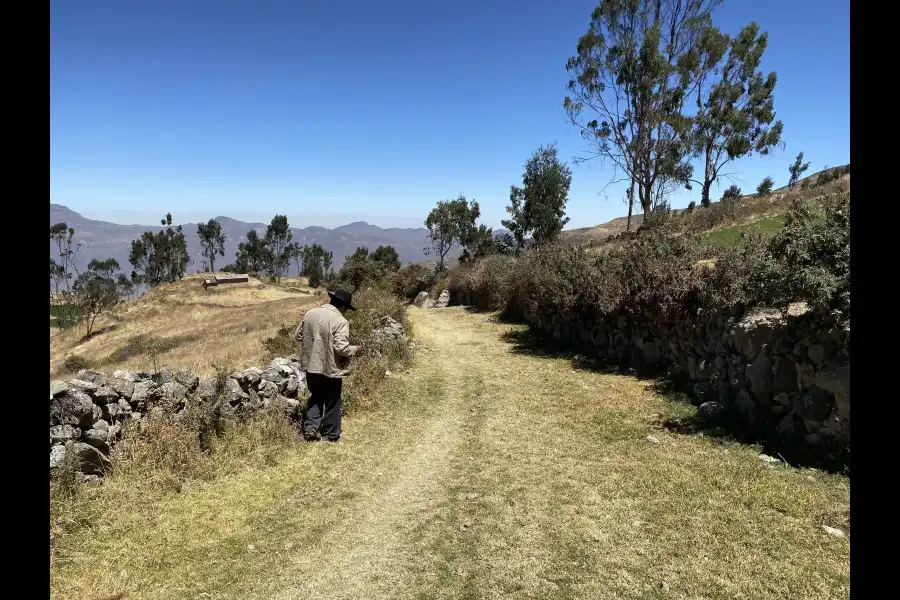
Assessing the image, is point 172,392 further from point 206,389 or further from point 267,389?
point 267,389

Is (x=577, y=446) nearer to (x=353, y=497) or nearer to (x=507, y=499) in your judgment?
(x=507, y=499)

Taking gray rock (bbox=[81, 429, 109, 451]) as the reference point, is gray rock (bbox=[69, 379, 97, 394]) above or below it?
above

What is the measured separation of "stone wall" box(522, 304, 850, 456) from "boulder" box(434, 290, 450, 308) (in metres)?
20.6

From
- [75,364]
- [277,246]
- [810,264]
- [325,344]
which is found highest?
[277,246]

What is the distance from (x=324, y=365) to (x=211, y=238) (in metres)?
103

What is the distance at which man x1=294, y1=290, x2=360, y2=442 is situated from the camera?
310 inches

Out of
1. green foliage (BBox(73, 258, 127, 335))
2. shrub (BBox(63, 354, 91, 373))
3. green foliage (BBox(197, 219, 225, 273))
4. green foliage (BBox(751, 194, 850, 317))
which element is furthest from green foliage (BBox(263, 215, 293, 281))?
green foliage (BBox(751, 194, 850, 317))

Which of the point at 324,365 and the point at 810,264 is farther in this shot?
the point at 324,365

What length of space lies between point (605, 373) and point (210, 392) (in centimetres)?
890

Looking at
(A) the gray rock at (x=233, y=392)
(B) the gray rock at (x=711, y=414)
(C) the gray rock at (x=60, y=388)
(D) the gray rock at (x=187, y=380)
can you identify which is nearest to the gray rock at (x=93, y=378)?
(C) the gray rock at (x=60, y=388)

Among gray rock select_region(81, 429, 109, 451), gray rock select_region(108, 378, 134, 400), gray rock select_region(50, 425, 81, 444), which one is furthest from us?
gray rock select_region(108, 378, 134, 400)

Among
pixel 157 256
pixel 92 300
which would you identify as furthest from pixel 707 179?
pixel 157 256

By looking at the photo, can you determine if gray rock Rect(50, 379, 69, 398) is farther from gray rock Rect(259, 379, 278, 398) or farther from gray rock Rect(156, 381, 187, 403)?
gray rock Rect(259, 379, 278, 398)

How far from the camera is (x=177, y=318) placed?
44406 mm
